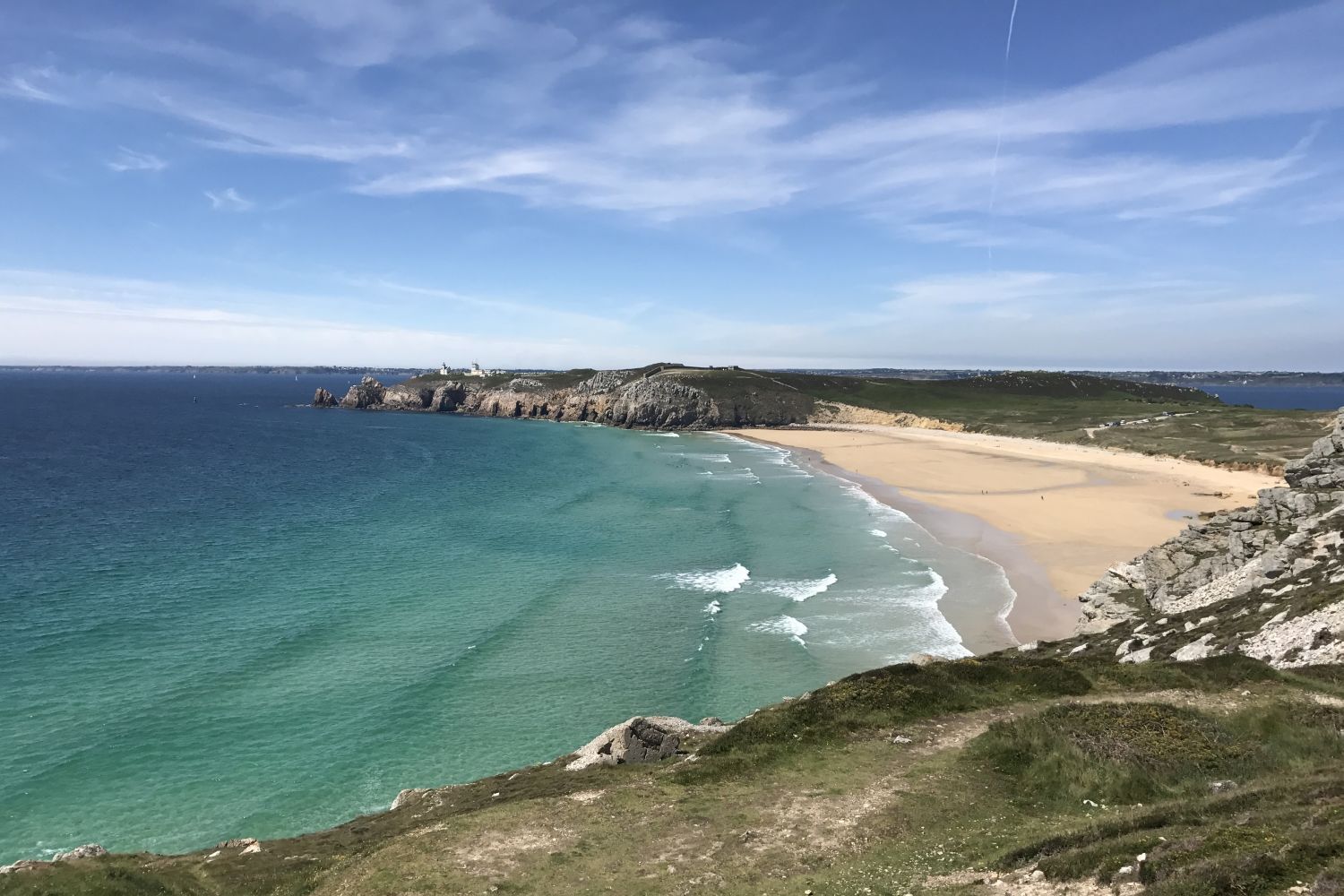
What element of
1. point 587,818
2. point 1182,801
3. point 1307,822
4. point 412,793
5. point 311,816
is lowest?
point 311,816

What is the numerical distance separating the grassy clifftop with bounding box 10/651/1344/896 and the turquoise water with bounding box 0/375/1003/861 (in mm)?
8760

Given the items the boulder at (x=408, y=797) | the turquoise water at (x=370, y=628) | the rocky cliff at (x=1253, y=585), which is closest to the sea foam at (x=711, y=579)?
the turquoise water at (x=370, y=628)

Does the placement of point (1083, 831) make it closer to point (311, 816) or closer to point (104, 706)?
point (311, 816)

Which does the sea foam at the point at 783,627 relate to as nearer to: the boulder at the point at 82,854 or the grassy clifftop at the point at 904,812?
the grassy clifftop at the point at 904,812

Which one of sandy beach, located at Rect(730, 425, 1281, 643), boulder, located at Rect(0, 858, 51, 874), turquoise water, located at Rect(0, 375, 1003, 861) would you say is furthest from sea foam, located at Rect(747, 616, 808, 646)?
boulder, located at Rect(0, 858, 51, 874)

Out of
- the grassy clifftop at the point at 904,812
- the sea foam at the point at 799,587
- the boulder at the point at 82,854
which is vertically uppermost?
the grassy clifftop at the point at 904,812

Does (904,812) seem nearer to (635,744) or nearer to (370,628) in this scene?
(635,744)

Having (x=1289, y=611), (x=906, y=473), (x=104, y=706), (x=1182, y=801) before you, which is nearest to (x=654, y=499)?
(x=906, y=473)

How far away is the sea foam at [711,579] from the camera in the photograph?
168 feet

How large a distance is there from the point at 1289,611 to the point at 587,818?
89.7 ft

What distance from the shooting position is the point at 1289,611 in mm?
26844

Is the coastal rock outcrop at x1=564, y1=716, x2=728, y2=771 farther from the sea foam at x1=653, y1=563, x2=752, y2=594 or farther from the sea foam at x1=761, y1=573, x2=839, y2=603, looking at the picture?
the sea foam at x1=653, y1=563, x2=752, y2=594

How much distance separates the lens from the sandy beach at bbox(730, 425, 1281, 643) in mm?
52781

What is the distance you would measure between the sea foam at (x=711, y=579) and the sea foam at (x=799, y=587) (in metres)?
2.30
